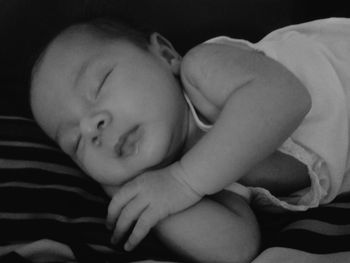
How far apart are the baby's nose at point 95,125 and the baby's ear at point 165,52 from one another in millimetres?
160

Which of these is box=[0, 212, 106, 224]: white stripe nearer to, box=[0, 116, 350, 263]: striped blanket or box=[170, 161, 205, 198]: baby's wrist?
box=[0, 116, 350, 263]: striped blanket

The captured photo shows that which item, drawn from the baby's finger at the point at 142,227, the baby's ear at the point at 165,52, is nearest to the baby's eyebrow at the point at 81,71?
the baby's ear at the point at 165,52

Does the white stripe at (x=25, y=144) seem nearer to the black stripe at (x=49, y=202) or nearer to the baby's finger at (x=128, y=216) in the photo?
the black stripe at (x=49, y=202)

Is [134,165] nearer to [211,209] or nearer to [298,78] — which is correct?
[211,209]

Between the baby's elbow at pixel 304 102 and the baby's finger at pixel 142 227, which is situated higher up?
the baby's elbow at pixel 304 102

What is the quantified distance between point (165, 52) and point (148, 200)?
0.28 m

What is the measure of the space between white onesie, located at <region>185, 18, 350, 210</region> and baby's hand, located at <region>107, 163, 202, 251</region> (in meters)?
0.13

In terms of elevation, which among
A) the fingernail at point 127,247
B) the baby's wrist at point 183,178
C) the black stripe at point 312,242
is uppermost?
the baby's wrist at point 183,178

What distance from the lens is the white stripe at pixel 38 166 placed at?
36.3 inches

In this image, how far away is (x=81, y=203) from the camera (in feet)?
2.82

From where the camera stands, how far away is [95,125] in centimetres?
81

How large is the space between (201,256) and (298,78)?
0.30 m

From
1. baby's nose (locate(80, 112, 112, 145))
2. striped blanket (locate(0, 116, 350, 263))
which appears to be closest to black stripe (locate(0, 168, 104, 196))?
striped blanket (locate(0, 116, 350, 263))

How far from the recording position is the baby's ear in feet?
3.05
